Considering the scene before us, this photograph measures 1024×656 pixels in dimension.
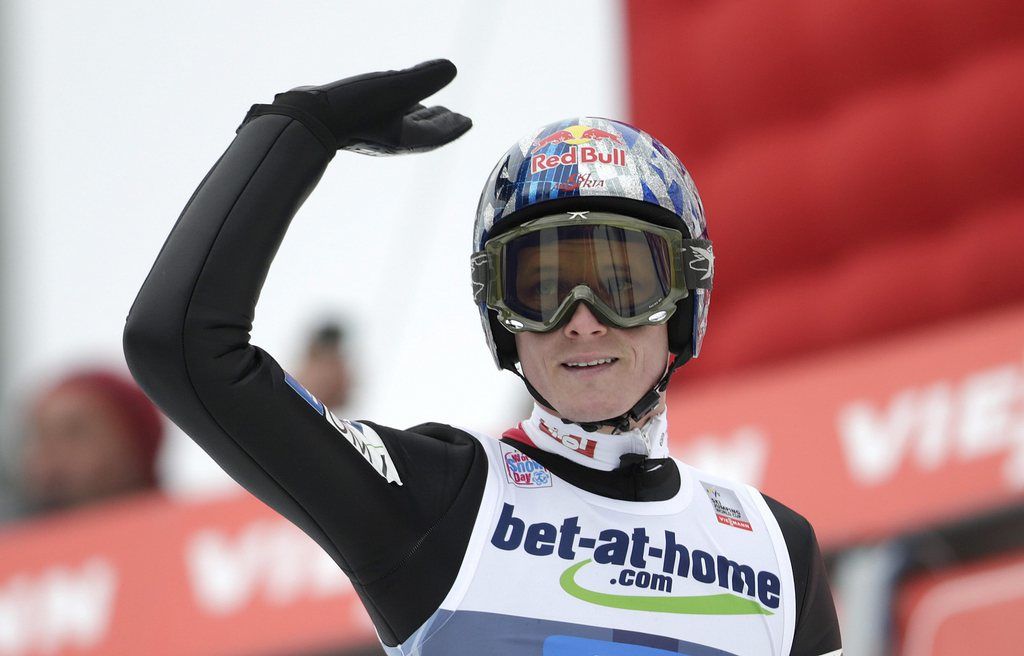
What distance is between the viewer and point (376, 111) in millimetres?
2330

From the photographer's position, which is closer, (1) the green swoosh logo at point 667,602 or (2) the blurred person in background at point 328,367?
(1) the green swoosh logo at point 667,602

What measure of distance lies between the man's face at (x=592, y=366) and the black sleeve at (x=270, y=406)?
0.25 meters

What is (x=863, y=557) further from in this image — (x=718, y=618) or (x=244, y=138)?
(x=244, y=138)

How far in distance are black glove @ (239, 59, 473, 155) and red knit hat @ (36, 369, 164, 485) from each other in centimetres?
322

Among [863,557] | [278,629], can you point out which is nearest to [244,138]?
[863,557]

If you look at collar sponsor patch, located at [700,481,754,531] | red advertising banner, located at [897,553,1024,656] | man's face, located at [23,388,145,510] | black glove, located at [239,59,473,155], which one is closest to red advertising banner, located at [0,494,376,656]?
man's face, located at [23,388,145,510]

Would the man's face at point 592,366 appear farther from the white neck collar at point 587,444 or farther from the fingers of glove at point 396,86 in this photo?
the fingers of glove at point 396,86

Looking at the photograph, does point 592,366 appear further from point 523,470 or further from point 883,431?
point 883,431

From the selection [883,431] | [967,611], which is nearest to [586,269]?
[967,611]

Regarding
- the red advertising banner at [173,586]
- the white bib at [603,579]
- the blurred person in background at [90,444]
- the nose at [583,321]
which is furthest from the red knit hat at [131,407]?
the nose at [583,321]

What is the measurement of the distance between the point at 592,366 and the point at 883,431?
1.65 metres

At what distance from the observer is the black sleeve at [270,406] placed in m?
2.05

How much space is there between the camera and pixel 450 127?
8.32 ft

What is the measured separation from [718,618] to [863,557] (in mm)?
1385
